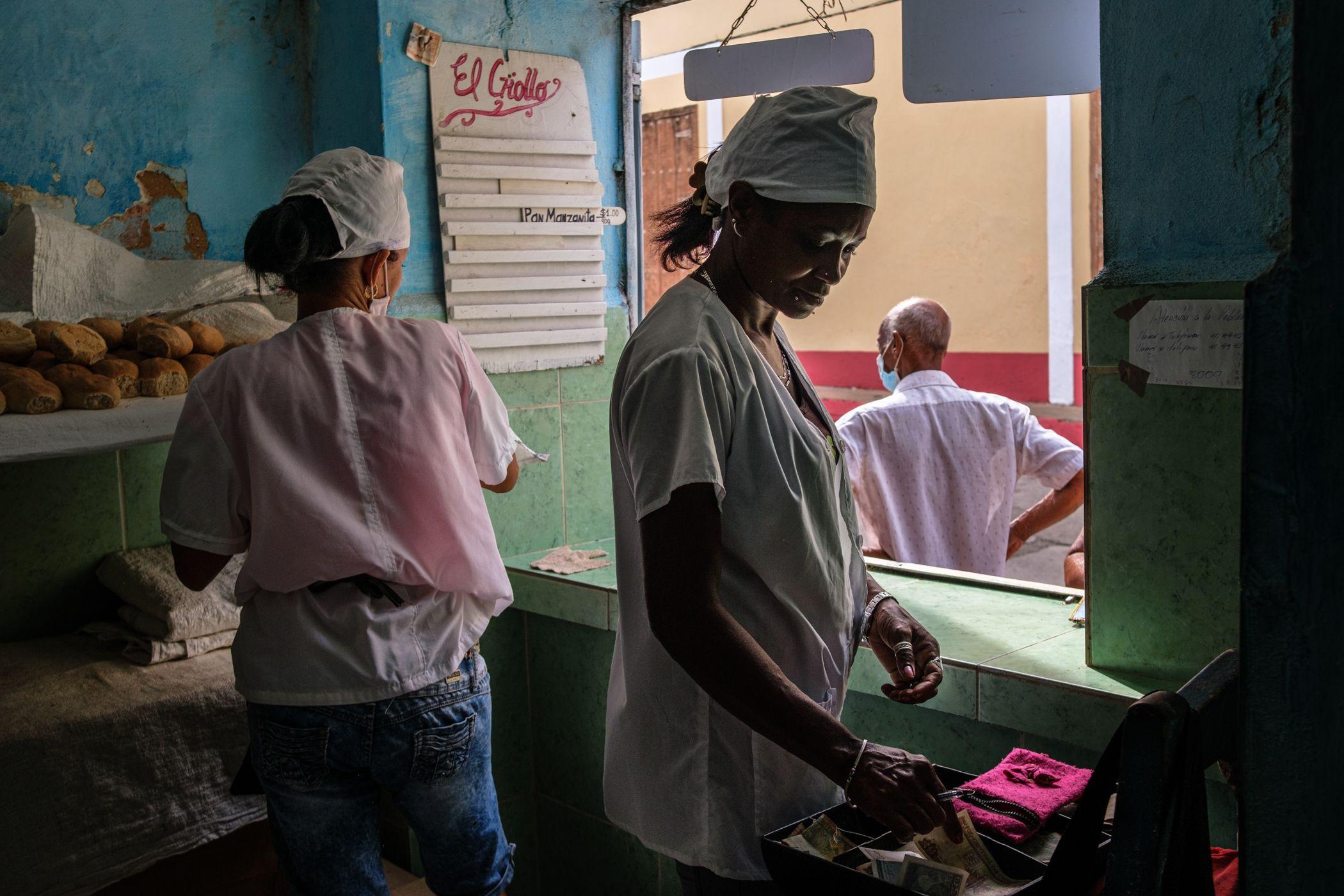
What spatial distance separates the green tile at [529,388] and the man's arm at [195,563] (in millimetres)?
1266

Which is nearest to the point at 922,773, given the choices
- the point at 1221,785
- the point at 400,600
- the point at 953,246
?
the point at 1221,785

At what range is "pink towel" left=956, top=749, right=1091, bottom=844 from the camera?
1.40 metres

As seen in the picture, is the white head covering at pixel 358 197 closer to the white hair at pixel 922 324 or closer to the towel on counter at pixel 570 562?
the towel on counter at pixel 570 562

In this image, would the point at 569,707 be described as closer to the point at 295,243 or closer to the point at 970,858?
the point at 295,243

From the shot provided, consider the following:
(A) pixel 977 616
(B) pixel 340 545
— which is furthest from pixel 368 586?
(A) pixel 977 616

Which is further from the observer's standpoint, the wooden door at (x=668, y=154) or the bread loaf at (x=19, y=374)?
the wooden door at (x=668, y=154)

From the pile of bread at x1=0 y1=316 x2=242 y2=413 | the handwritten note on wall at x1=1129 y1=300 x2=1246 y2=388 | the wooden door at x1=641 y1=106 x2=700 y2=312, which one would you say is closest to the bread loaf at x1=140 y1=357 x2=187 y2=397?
the pile of bread at x1=0 y1=316 x2=242 y2=413

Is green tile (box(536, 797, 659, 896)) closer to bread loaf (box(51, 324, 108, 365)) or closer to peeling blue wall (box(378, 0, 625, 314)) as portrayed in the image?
peeling blue wall (box(378, 0, 625, 314))

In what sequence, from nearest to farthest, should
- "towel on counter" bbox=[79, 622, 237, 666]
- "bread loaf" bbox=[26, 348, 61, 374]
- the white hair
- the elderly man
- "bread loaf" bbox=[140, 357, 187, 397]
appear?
"bread loaf" bbox=[26, 348, 61, 374], "bread loaf" bbox=[140, 357, 187, 397], "towel on counter" bbox=[79, 622, 237, 666], the elderly man, the white hair

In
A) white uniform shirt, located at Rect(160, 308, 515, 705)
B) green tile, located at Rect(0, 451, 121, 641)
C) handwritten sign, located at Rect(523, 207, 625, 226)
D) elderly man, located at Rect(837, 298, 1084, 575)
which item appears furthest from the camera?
elderly man, located at Rect(837, 298, 1084, 575)

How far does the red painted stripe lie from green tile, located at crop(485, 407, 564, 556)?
442 cm

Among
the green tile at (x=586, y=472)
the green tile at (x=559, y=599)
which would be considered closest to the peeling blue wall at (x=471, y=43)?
the green tile at (x=586, y=472)

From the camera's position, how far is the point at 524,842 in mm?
3338

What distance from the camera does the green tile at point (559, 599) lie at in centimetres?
291
